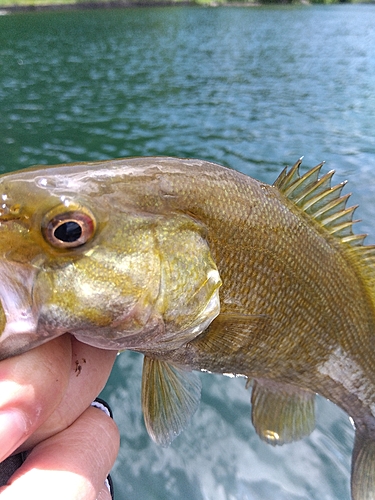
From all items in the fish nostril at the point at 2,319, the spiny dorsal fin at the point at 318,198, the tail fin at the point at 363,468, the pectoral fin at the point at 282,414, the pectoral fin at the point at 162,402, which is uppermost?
the spiny dorsal fin at the point at 318,198

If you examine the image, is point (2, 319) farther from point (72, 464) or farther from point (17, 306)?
point (72, 464)

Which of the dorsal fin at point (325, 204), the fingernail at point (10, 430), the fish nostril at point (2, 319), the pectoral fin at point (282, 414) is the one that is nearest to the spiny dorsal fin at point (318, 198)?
the dorsal fin at point (325, 204)

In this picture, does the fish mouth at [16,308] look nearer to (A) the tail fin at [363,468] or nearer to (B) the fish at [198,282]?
(B) the fish at [198,282]

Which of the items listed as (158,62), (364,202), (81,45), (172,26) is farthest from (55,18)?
(364,202)

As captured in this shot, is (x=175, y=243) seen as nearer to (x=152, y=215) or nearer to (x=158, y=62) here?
(x=152, y=215)

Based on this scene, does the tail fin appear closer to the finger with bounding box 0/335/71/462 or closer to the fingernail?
the finger with bounding box 0/335/71/462

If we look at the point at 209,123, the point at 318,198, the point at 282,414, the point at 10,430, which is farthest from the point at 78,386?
the point at 209,123

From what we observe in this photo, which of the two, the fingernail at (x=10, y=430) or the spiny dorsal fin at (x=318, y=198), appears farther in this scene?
the spiny dorsal fin at (x=318, y=198)
